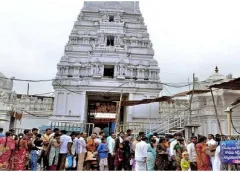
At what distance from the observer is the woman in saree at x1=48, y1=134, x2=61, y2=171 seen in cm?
771

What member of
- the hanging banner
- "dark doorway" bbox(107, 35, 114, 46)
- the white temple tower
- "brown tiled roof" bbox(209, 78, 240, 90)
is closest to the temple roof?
the white temple tower

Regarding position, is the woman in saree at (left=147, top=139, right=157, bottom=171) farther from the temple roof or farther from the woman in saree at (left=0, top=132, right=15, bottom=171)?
the temple roof

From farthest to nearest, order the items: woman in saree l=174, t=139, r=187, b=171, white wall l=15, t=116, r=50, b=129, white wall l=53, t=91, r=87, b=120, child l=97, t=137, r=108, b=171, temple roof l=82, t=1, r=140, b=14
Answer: temple roof l=82, t=1, r=140, b=14
white wall l=15, t=116, r=50, b=129
white wall l=53, t=91, r=87, b=120
child l=97, t=137, r=108, b=171
woman in saree l=174, t=139, r=187, b=171

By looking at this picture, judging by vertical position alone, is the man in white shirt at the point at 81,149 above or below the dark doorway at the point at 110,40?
below

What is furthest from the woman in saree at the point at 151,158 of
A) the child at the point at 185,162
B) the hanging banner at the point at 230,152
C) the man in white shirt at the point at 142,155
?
the hanging banner at the point at 230,152

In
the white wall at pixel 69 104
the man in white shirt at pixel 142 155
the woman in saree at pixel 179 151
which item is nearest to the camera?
the man in white shirt at pixel 142 155

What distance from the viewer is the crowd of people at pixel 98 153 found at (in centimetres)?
718

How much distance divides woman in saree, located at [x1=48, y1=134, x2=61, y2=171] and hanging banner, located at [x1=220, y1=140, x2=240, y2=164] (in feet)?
15.6

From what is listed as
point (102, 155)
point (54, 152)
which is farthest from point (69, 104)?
point (54, 152)

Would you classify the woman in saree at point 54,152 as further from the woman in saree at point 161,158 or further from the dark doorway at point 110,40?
the dark doorway at point 110,40

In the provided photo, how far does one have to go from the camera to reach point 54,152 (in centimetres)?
778

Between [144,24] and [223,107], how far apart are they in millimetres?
12336

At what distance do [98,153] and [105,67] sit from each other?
50.5 ft

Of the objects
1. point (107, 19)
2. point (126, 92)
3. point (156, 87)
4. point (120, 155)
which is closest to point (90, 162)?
point (120, 155)
